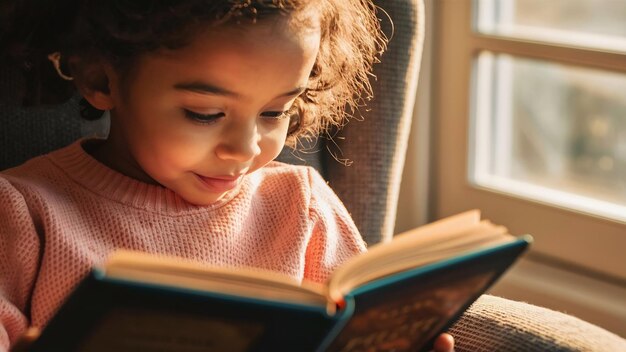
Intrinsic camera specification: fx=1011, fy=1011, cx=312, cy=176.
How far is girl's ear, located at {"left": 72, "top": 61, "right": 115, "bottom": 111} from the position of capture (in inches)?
45.4

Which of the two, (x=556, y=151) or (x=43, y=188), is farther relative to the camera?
(x=556, y=151)

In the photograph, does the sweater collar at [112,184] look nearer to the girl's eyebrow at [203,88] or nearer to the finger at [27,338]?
the girl's eyebrow at [203,88]

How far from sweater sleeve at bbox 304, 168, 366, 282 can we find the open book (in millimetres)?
311

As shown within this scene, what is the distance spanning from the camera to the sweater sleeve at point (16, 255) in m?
1.08

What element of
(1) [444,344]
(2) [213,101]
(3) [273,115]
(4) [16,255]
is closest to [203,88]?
(2) [213,101]

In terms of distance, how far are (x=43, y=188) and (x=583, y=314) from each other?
1194mm

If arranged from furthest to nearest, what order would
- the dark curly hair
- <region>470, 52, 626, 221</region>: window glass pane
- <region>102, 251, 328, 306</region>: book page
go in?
<region>470, 52, 626, 221</region>: window glass pane → the dark curly hair → <region>102, 251, 328, 306</region>: book page

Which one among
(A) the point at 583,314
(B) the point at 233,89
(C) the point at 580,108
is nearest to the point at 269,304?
(B) the point at 233,89

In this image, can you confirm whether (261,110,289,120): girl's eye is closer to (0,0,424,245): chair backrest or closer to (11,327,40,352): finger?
(0,0,424,245): chair backrest

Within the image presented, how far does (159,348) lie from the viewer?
850 millimetres

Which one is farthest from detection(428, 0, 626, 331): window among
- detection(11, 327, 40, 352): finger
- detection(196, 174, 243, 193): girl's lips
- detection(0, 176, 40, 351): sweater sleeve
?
detection(11, 327, 40, 352): finger

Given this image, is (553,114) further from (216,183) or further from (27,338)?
(27,338)

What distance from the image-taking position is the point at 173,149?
1115 mm

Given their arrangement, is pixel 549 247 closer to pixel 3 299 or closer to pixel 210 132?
pixel 210 132
